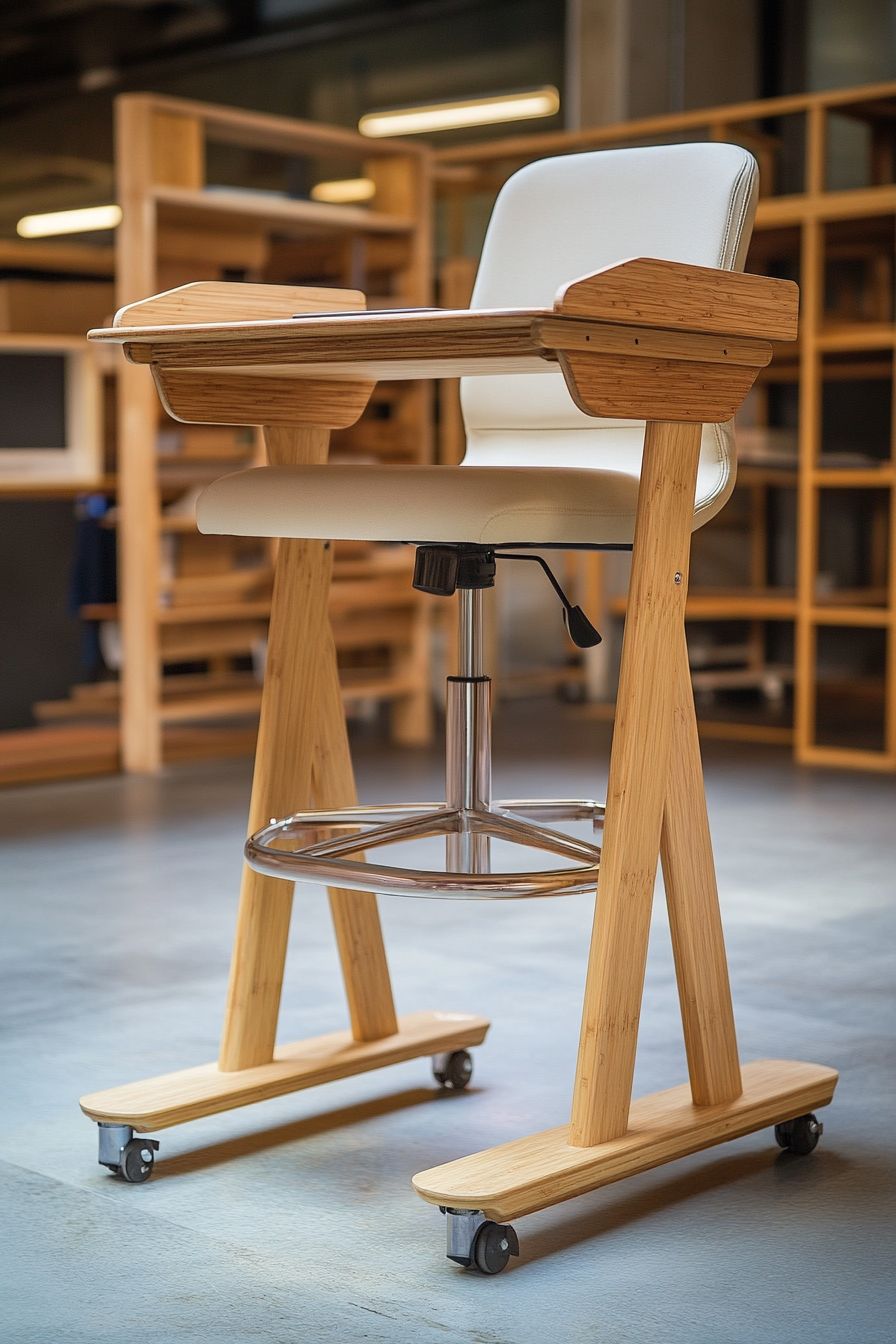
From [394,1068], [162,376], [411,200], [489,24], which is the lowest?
[394,1068]

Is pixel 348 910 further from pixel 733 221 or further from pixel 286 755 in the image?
pixel 733 221

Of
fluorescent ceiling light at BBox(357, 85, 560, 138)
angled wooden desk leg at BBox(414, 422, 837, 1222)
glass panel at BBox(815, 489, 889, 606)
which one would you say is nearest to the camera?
angled wooden desk leg at BBox(414, 422, 837, 1222)

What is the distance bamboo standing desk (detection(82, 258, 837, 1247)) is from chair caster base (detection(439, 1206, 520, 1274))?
0.09 feet

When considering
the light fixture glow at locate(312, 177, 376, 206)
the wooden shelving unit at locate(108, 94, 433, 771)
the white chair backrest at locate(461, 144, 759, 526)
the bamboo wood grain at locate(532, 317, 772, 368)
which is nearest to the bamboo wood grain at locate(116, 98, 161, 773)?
the wooden shelving unit at locate(108, 94, 433, 771)

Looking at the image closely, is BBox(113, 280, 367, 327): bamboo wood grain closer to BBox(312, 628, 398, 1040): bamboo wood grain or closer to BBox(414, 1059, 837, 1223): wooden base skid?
BBox(312, 628, 398, 1040): bamboo wood grain

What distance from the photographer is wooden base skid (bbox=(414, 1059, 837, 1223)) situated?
1528 millimetres

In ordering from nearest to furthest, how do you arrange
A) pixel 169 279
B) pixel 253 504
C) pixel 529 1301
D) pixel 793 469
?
pixel 529 1301
pixel 253 504
pixel 169 279
pixel 793 469

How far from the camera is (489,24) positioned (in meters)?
7.65

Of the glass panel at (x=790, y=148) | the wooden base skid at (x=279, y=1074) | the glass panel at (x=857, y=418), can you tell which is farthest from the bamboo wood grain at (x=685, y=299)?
the glass panel at (x=790, y=148)

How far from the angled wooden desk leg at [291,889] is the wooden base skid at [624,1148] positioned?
13.7 inches

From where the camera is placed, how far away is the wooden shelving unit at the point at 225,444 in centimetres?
463

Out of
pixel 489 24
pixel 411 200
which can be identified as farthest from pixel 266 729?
pixel 489 24

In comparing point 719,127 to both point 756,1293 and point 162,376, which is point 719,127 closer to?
point 162,376

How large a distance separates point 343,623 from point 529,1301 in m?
3.87
